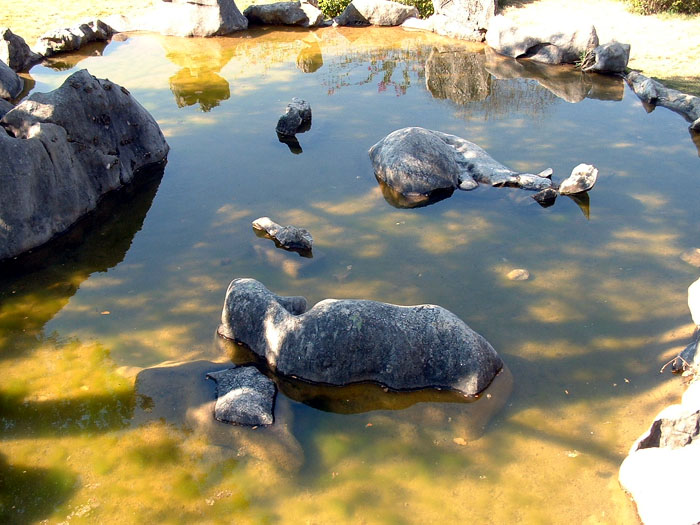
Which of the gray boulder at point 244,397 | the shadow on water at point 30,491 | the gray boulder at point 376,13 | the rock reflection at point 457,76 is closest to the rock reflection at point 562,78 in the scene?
the rock reflection at point 457,76

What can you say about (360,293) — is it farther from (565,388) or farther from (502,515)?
(502,515)

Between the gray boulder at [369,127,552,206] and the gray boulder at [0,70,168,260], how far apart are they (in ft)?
13.7

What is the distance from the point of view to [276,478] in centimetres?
507

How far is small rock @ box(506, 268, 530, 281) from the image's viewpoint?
24.1 ft

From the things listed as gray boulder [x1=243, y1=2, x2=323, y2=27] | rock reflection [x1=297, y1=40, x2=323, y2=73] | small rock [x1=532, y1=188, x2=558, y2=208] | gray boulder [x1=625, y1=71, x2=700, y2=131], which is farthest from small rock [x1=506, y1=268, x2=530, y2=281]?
gray boulder [x1=243, y1=2, x2=323, y2=27]

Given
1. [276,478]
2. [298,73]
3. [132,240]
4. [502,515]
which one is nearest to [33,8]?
[298,73]

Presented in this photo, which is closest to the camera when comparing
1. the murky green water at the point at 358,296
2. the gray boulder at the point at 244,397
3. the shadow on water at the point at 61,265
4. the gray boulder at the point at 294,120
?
the murky green water at the point at 358,296

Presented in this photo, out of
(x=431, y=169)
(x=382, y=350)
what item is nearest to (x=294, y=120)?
(x=431, y=169)

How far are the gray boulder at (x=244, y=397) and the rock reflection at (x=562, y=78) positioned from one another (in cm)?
954

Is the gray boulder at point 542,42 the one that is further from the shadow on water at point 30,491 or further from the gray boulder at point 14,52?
the shadow on water at point 30,491

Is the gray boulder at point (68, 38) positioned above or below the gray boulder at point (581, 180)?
above

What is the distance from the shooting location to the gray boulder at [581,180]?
8.88m

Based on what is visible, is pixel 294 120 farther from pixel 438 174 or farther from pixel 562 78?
pixel 562 78

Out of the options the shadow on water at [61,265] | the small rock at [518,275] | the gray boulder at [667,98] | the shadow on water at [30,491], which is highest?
the gray boulder at [667,98]
